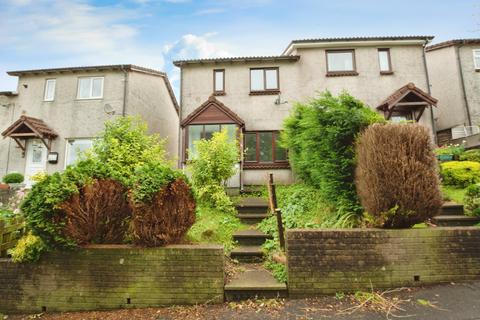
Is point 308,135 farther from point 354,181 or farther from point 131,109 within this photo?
point 131,109

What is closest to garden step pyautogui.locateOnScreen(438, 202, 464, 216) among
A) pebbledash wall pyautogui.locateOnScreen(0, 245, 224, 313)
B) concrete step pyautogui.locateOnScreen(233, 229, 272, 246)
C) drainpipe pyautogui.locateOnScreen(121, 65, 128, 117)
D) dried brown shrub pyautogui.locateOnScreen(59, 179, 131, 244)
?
concrete step pyautogui.locateOnScreen(233, 229, 272, 246)

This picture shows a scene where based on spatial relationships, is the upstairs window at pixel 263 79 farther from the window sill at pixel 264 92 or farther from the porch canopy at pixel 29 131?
the porch canopy at pixel 29 131

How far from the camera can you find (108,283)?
4230 millimetres

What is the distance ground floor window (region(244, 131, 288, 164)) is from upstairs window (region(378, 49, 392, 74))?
6.85 m

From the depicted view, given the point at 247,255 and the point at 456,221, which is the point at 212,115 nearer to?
the point at 247,255

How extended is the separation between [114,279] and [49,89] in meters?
14.7

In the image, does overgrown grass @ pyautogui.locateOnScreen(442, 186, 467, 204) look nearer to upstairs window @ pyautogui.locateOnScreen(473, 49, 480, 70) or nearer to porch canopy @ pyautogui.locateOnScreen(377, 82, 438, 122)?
porch canopy @ pyautogui.locateOnScreen(377, 82, 438, 122)

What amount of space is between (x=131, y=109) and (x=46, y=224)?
1116cm

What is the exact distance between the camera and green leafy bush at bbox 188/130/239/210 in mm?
8547

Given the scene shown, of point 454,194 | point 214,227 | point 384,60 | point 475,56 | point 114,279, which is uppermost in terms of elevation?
point 475,56

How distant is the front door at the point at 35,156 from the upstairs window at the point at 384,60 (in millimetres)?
19050

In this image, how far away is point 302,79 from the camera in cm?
1346

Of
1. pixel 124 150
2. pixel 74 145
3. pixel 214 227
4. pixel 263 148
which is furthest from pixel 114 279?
pixel 74 145

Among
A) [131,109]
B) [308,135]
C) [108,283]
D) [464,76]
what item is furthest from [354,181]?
[464,76]
